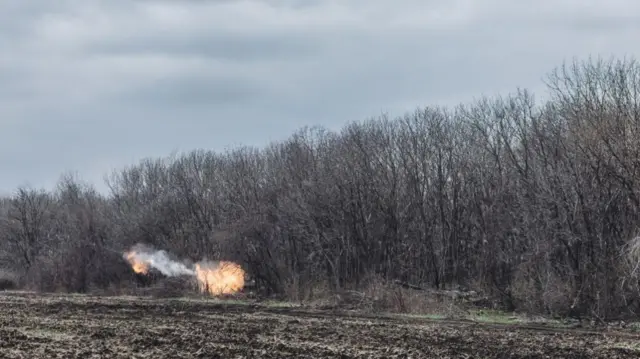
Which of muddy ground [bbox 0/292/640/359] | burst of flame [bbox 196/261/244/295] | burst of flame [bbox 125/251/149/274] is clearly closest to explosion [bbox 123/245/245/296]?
burst of flame [bbox 196/261/244/295]

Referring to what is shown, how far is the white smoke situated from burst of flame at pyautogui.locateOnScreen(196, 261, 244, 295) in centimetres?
155

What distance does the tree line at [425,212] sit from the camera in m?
29.5

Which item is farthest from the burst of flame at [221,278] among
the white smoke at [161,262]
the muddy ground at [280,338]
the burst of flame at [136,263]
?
the muddy ground at [280,338]

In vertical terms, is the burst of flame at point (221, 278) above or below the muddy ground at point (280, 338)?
above

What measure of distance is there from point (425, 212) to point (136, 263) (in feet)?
75.5

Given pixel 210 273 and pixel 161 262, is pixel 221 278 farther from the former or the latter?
pixel 161 262

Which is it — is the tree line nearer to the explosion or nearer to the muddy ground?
the explosion

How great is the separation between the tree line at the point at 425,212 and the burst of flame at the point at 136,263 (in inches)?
48.1

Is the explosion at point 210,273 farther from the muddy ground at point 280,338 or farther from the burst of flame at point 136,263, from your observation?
the muddy ground at point 280,338

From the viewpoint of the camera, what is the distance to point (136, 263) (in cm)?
5469

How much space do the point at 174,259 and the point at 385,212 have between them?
1552 cm

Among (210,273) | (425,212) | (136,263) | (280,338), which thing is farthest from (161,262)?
(280,338)

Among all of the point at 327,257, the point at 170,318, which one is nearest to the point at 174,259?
the point at 327,257

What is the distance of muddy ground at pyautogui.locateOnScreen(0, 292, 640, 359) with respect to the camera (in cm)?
1572
